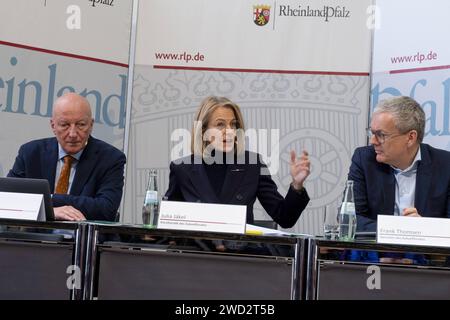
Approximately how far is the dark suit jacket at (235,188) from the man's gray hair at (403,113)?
637mm

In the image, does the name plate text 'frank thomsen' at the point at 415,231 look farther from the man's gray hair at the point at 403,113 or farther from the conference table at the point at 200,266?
the man's gray hair at the point at 403,113

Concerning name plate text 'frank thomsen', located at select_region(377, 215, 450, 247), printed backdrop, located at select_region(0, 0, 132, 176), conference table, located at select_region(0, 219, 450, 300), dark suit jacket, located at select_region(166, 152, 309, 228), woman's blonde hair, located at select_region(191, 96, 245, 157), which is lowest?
conference table, located at select_region(0, 219, 450, 300)

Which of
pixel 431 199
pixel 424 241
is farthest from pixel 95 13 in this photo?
pixel 424 241

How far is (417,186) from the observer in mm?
3438

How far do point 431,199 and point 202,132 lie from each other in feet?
3.72

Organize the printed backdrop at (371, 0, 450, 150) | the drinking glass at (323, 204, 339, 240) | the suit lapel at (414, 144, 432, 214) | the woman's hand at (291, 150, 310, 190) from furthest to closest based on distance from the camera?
1. the printed backdrop at (371, 0, 450, 150)
2. the suit lapel at (414, 144, 432, 214)
3. the woman's hand at (291, 150, 310, 190)
4. the drinking glass at (323, 204, 339, 240)

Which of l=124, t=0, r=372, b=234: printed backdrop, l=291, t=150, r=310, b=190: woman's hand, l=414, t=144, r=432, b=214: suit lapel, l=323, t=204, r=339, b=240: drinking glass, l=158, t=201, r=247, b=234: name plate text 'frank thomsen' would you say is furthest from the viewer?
l=124, t=0, r=372, b=234: printed backdrop

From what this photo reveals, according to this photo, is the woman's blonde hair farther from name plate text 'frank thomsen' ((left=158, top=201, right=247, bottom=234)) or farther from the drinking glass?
name plate text 'frank thomsen' ((left=158, top=201, right=247, bottom=234))

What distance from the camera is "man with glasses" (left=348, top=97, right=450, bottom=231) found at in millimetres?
3439

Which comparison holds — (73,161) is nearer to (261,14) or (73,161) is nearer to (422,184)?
(422,184)

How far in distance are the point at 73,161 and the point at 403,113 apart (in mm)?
1634

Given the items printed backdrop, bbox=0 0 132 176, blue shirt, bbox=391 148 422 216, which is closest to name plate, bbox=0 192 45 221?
blue shirt, bbox=391 148 422 216

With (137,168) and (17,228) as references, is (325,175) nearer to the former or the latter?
(137,168)

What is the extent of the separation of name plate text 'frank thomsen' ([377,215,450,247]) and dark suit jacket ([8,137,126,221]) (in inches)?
62.3
